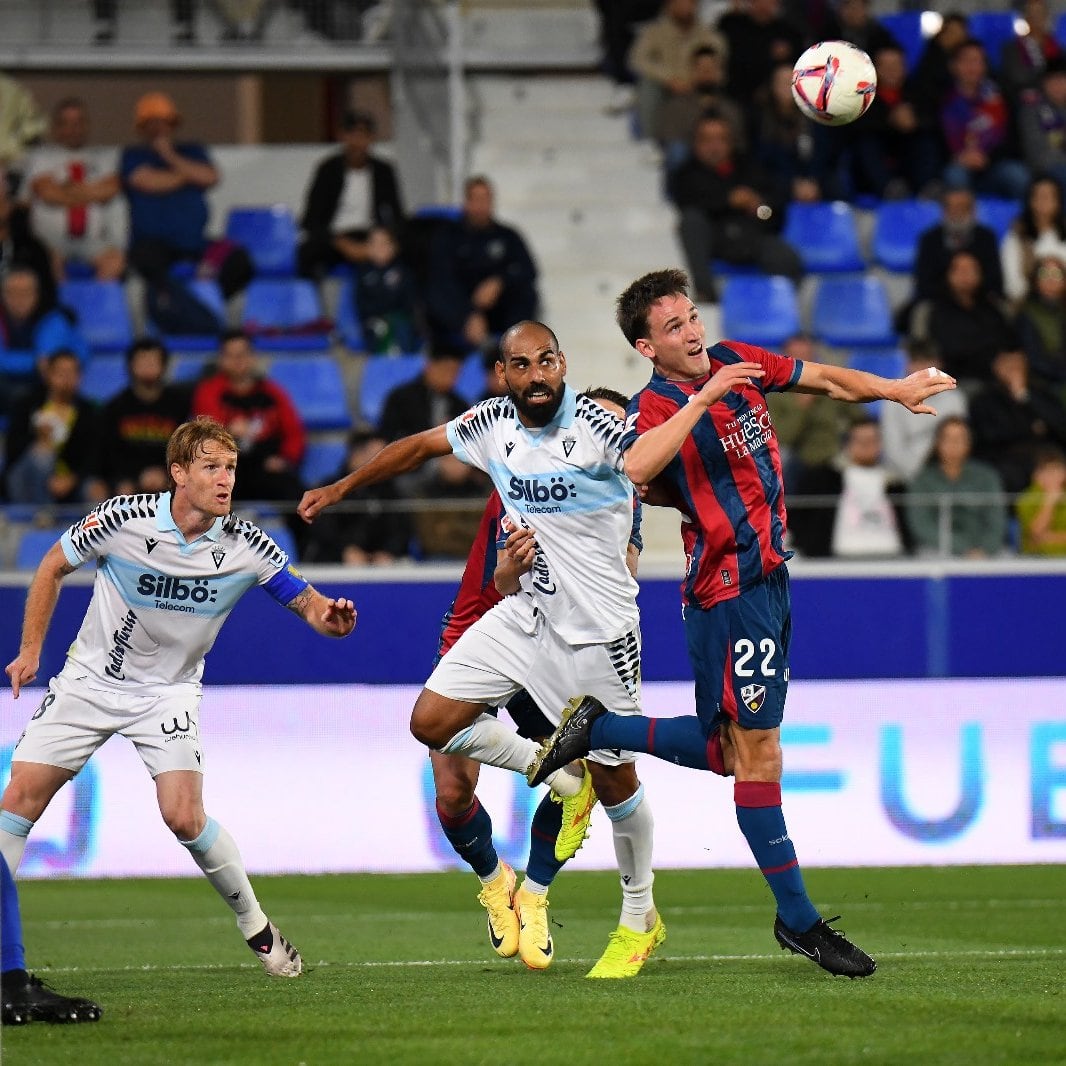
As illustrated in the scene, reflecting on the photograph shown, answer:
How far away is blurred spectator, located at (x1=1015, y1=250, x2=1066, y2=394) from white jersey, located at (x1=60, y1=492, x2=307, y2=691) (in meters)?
7.96

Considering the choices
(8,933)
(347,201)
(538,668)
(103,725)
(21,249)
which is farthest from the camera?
(347,201)

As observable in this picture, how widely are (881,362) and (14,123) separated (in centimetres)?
679

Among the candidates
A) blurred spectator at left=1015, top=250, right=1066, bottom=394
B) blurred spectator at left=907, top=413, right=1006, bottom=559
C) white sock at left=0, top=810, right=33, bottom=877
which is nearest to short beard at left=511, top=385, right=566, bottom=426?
white sock at left=0, top=810, right=33, bottom=877

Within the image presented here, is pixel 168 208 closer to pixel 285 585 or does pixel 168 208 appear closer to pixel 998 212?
pixel 998 212

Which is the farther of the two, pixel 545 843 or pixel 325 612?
pixel 545 843


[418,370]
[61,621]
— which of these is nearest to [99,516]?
[61,621]

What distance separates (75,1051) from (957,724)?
6.39 metres

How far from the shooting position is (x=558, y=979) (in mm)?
6797

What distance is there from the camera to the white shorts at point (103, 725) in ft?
23.4

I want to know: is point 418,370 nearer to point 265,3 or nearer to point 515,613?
point 265,3

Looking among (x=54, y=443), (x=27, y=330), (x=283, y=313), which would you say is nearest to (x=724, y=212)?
(x=283, y=313)

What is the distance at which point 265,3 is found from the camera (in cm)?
1662

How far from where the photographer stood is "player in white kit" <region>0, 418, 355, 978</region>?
7.06m

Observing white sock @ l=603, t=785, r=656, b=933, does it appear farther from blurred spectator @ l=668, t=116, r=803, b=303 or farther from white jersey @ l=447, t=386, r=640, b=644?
blurred spectator @ l=668, t=116, r=803, b=303
